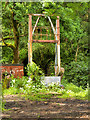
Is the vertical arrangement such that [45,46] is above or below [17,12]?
below

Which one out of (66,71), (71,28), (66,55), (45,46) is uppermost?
(71,28)

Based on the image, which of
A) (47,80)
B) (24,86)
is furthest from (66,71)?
(24,86)

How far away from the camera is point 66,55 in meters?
9.91

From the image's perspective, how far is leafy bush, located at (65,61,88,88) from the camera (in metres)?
8.63

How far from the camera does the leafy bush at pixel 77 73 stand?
8633mm

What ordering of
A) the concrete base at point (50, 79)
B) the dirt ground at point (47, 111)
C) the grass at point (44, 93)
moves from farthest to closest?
the concrete base at point (50, 79) < the grass at point (44, 93) < the dirt ground at point (47, 111)

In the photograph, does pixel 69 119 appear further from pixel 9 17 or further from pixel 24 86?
pixel 9 17

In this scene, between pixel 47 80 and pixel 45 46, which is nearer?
pixel 47 80

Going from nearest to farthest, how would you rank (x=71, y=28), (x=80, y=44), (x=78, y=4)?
(x=78, y=4), (x=71, y=28), (x=80, y=44)

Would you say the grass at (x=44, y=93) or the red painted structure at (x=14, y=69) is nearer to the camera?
the grass at (x=44, y=93)

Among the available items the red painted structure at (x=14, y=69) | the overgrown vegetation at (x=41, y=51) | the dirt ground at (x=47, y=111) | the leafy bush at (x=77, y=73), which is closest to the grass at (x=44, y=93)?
the overgrown vegetation at (x=41, y=51)

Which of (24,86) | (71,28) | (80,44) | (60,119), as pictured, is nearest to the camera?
(60,119)

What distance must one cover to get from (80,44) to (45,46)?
9.55 ft

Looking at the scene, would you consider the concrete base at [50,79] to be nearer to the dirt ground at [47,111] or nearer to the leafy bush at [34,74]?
the leafy bush at [34,74]
